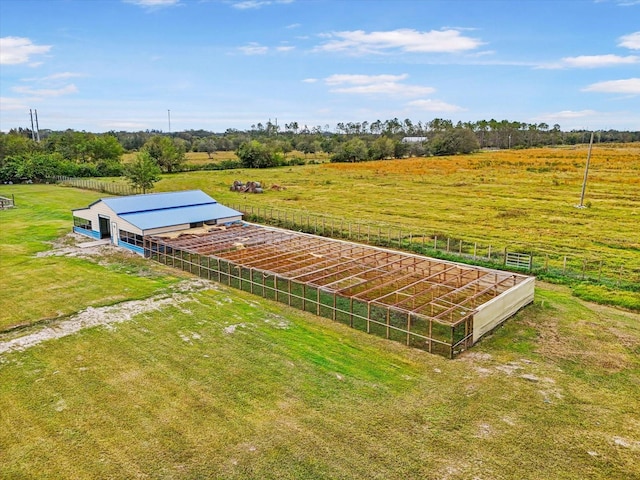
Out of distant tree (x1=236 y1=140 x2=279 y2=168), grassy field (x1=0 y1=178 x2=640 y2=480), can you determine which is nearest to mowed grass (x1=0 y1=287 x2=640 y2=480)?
grassy field (x1=0 y1=178 x2=640 y2=480)

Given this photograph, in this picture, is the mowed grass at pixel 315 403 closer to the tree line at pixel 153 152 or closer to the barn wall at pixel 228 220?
the barn wall at pixel 228 220

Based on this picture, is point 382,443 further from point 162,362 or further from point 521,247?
point 521,247

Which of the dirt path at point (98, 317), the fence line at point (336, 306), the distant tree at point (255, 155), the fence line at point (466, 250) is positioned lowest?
the dirt path at point (98, 317)

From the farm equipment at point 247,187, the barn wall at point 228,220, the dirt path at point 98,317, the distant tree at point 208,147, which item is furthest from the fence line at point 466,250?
the distant tree at point 208,147

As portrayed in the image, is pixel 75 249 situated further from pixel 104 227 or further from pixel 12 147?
pixel 12 147

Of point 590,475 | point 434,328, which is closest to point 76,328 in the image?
point 434,328

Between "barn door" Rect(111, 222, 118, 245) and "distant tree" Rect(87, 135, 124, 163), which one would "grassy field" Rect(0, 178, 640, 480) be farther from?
"distant tree" Rect(87, 135, 124, 163)
